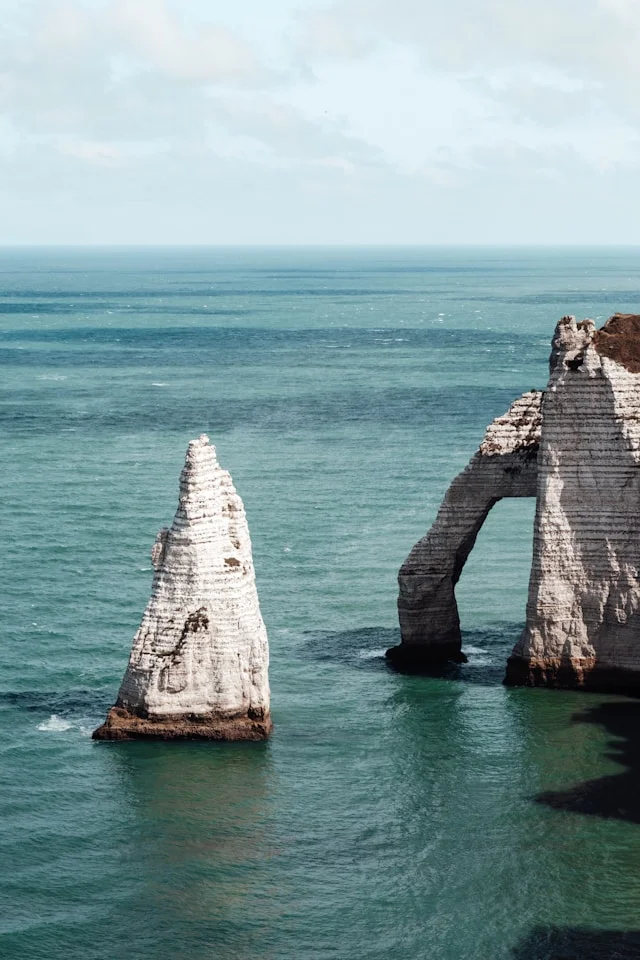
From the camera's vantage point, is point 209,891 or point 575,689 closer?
point 209,891

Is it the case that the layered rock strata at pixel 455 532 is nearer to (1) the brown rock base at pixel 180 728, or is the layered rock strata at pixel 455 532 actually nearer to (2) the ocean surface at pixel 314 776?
(2) the ocean surface at pixel 314 776

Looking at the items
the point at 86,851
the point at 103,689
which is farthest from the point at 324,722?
the point at 86,851

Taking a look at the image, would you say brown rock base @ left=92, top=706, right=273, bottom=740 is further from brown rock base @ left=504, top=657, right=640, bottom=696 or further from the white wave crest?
brown rock base @ left=504, top=657, right=640, bottom=696

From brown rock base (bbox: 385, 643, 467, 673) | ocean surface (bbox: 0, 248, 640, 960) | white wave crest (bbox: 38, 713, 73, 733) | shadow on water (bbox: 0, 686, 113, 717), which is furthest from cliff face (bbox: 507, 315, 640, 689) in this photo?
white wave crest (bbox: 38, 713, 73, 733)

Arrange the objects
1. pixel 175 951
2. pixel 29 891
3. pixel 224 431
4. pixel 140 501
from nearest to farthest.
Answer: pixel 175 951
pixel 29 891
pixel 140 501
pixel 224 431

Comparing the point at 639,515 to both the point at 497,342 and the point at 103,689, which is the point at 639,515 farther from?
the point at 497,342
